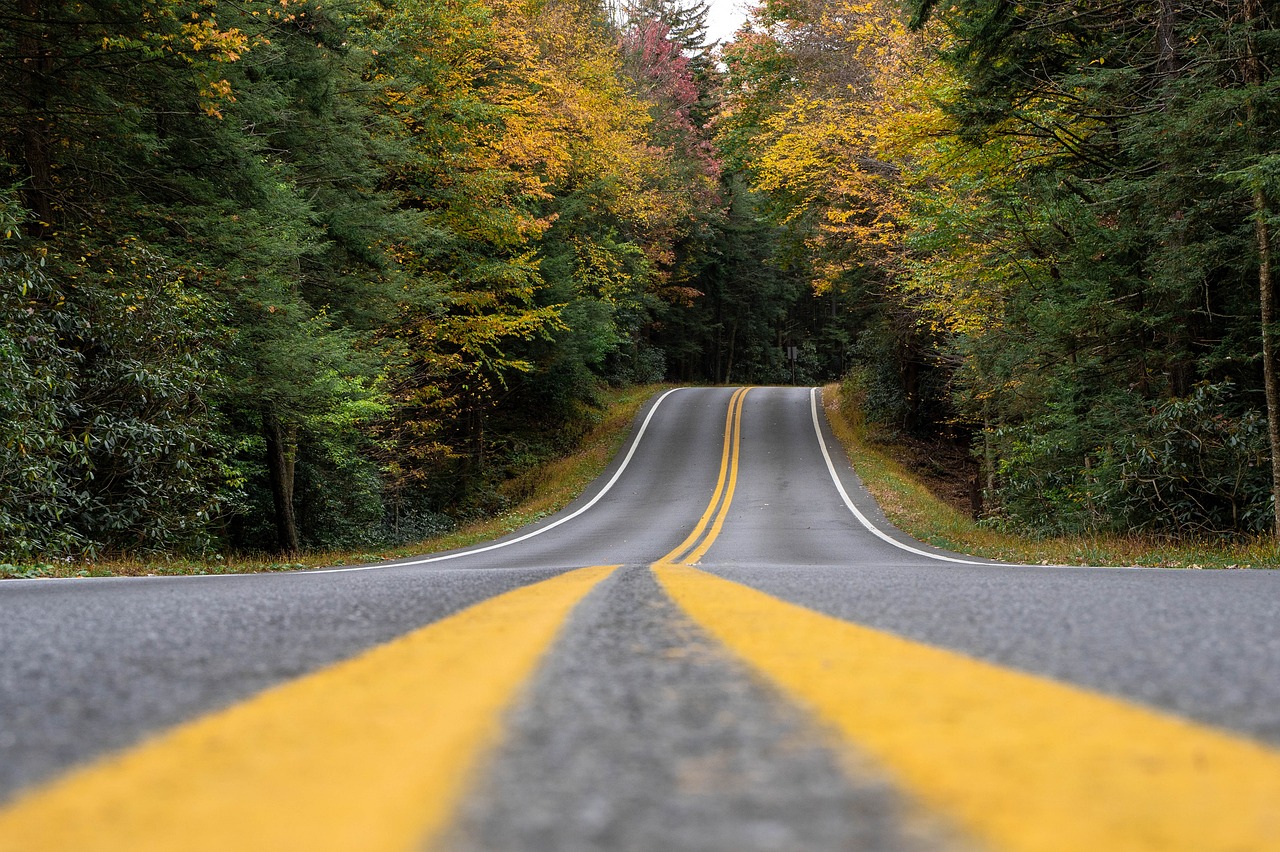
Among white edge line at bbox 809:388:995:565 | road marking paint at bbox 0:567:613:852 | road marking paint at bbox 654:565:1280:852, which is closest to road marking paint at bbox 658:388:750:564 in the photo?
white edge line at bbox 809:388:995:565

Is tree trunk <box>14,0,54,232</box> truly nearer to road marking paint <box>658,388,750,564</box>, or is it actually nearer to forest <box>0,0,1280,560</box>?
forest <box>0,0,1280,560</box>

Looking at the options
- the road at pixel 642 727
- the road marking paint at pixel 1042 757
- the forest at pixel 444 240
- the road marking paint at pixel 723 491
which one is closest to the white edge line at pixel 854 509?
the forest at pixel 444 240

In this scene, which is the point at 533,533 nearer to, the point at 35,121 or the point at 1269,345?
the point at 35,121

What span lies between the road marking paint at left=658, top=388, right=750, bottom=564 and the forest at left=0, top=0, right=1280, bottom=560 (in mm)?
5431

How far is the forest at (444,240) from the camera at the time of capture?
31.3 feet

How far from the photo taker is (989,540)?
1391 cm

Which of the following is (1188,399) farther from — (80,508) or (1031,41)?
(80,508)

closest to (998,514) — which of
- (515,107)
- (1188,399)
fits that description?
A: (1188,399)

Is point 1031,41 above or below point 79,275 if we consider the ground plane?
above

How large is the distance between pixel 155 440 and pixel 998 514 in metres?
15.6

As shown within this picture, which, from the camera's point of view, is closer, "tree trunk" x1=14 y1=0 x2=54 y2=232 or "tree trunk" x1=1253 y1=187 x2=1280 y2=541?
"tree trunk" x1=1253 y1=187 x2=1280 y2=541

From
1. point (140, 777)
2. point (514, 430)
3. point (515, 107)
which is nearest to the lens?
point (140, 777)

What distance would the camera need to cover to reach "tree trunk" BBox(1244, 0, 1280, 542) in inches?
357

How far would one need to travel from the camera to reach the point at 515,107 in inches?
823
